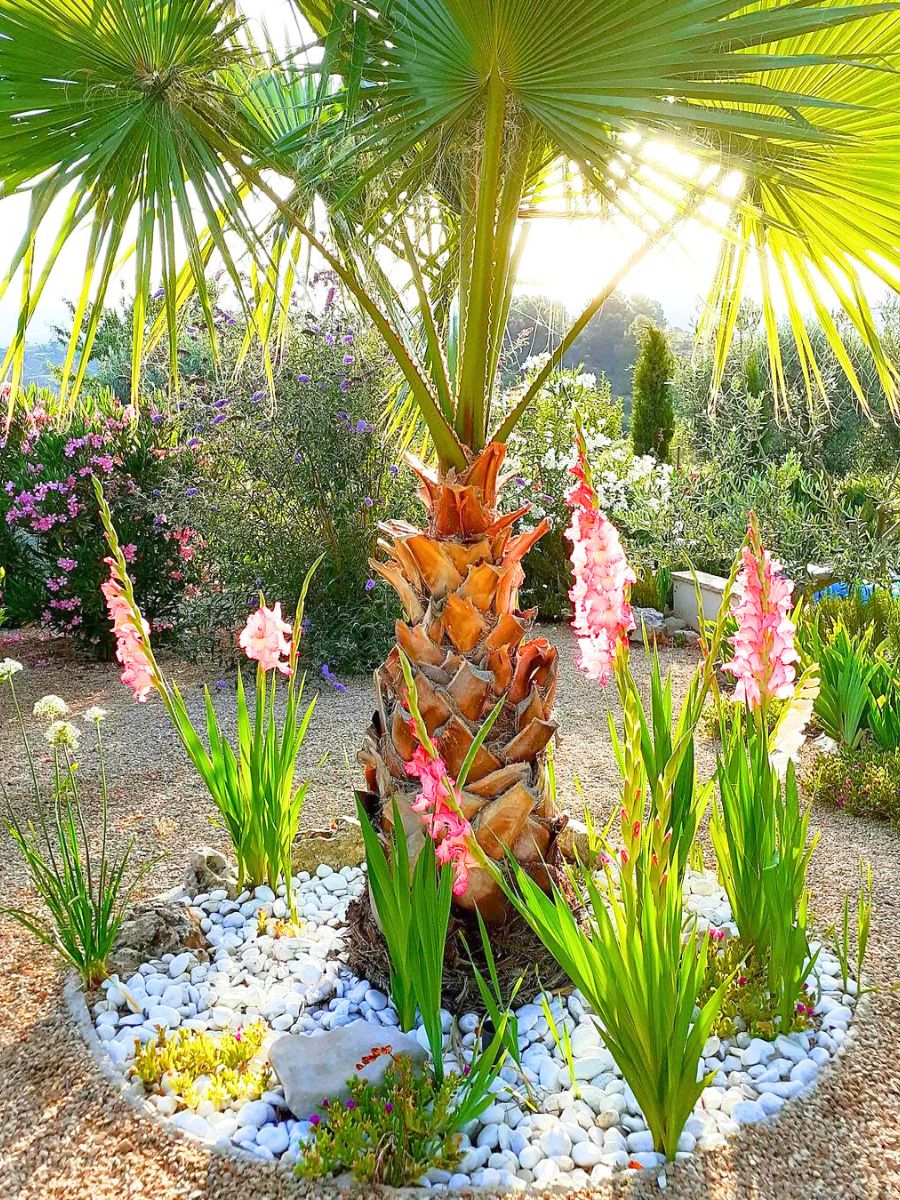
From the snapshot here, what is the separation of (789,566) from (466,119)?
17.8 feet

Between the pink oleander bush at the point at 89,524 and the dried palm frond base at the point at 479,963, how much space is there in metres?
4.38

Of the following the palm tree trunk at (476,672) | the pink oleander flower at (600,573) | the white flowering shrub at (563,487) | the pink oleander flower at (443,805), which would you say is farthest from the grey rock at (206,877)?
the white flowering shrub at (563,487)

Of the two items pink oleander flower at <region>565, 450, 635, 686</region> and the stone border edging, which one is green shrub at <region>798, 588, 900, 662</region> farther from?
pink oleander flower at <region>565, 450, 635, 686</region>

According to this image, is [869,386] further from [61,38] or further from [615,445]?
[61,38]

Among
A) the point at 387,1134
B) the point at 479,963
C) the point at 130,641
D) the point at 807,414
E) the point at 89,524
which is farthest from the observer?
Result: the point at 807,414

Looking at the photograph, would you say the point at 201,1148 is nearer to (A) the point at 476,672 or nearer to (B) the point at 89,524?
(A) the point at 476,672

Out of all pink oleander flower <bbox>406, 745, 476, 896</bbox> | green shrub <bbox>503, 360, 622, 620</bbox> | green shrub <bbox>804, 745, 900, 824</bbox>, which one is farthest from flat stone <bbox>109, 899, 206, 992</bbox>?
green shrub <bbox>503, 360, 622, 620</bbox>

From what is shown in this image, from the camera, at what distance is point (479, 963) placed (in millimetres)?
2324

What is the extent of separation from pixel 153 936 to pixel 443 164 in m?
2.15

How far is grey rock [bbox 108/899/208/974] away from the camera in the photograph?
8.06 ft

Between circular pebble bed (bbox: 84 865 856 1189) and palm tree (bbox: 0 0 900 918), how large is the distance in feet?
1.31

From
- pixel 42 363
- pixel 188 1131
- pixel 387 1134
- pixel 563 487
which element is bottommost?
pixel 188 1131

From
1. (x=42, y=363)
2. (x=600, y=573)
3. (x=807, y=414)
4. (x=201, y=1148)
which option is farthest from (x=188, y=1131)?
(x=807, y=414)

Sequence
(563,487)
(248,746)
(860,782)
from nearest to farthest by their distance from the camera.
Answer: (248,746) < (860,782) < (563,487)
